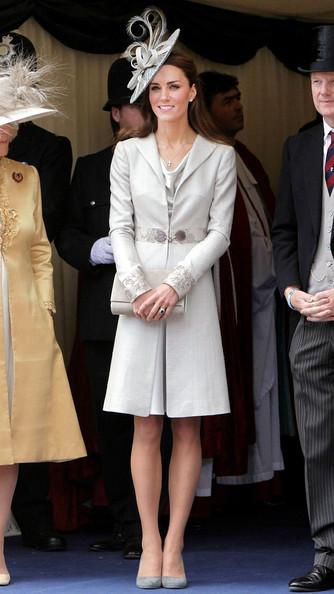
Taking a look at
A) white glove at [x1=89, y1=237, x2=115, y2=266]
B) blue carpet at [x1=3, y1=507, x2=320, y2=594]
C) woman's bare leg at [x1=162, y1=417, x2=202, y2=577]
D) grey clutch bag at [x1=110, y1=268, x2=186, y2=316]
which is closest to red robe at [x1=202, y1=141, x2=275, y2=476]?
blue carpet at [x1=3, y1=507, x2=320, y2=594]

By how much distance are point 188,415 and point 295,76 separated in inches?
104

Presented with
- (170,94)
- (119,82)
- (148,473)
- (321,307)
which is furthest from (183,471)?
(119,82)

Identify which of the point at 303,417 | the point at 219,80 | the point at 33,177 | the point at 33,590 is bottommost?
the point at 33,590

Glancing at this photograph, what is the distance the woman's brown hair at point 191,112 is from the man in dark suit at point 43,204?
59 cm

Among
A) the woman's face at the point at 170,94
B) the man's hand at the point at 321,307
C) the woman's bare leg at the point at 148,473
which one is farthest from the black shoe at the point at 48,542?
the woman's face at the point at 170,94

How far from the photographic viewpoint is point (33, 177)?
511 centimetres

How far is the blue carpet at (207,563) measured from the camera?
4.75 metres

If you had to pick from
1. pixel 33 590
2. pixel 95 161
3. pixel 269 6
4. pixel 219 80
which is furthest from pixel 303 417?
pixel 269 6

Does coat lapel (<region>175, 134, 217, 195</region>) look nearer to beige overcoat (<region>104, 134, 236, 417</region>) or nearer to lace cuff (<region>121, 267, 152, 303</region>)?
beige overcoat (<region>104, 134, 236, 417</region>)

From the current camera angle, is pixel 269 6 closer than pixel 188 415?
No

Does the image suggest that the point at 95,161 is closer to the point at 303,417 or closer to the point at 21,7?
the point at 21,7

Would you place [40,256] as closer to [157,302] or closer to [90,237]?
[90,237]

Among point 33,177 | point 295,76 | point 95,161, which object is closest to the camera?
point 33,177

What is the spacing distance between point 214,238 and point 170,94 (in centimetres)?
53
